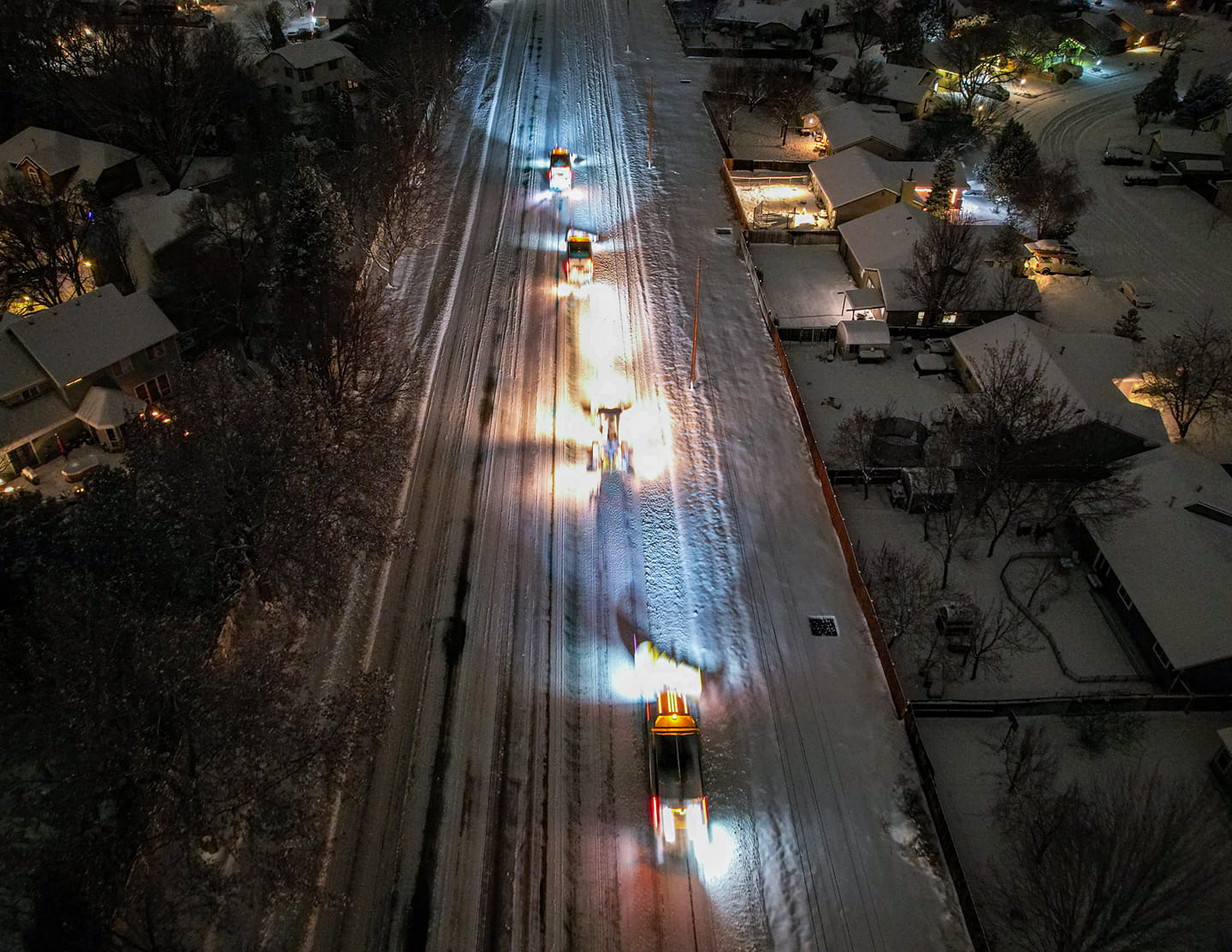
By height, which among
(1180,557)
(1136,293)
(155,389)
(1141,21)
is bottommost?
(1180,557)

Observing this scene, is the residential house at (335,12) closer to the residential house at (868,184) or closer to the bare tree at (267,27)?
the bare tree at (267,27)

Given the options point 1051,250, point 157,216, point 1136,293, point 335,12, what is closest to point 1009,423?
point 1136,293

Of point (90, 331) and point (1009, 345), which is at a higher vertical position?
point (90, 331)

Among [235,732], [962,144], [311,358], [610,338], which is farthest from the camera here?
[962,144]

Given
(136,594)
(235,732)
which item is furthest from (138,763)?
(136,594)

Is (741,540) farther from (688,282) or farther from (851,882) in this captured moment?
(688,282)

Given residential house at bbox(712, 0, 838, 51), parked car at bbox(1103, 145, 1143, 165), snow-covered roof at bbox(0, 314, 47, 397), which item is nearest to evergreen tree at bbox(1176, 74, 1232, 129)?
parked car at bbox(1103, 145, 1143, 165)

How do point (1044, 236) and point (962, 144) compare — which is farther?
point (962, 144)

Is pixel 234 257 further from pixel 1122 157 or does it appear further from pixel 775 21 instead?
pixel 1122 157
